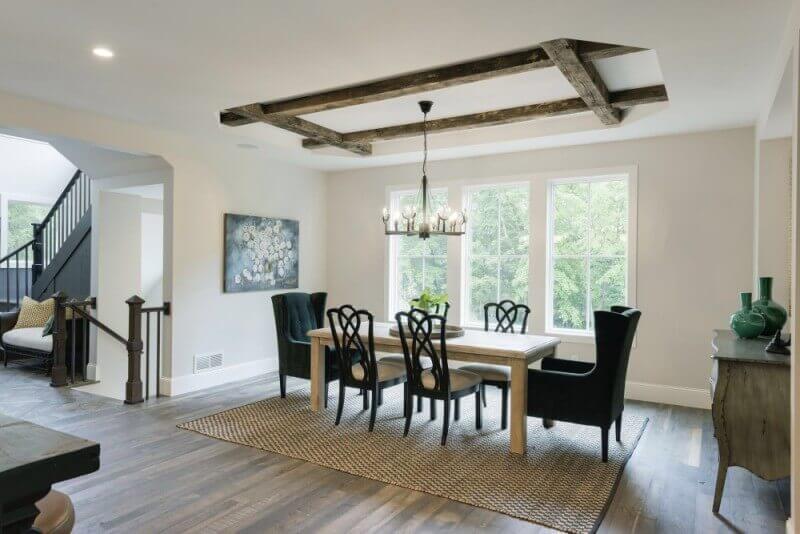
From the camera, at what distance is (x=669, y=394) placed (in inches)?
201

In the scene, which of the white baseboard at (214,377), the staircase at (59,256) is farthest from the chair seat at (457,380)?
the staircase at (59,256)

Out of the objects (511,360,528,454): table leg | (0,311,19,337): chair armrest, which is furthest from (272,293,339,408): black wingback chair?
(0,311,19,337): chair armrest

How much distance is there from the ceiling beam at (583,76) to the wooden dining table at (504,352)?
184 cm

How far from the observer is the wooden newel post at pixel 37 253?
7809mm

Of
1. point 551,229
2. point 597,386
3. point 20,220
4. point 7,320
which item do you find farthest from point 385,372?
point 20,220

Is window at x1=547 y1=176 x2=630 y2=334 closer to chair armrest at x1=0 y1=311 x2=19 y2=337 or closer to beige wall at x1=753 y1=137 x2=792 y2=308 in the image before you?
beige wall at x1=753 y1=137 x2=792 y2=308

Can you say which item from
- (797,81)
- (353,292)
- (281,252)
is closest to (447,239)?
(353,292)

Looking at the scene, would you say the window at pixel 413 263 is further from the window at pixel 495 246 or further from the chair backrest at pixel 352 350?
the chair backrest at pixel 352 350

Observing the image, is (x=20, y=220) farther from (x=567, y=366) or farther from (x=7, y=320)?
(x=567, y=366)

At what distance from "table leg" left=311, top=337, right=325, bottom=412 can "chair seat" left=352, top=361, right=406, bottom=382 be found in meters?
0.46

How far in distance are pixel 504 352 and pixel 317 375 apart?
1785 mm

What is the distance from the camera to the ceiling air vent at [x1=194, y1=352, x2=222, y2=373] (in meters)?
5.61

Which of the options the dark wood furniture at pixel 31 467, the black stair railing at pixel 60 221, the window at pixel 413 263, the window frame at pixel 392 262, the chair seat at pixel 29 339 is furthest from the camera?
the black stair railing at pixel 60 221

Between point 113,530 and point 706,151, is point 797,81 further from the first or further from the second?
point 113,530
